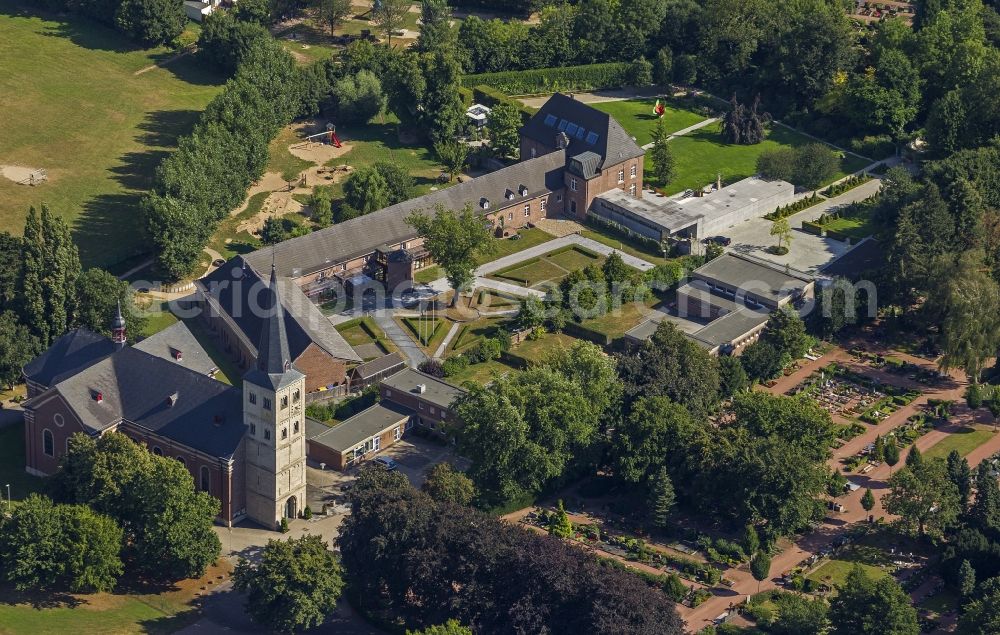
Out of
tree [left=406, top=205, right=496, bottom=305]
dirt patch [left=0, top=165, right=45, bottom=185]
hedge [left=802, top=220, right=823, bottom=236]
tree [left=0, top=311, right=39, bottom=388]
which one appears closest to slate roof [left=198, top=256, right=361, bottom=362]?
tree [left=406, top=205, right=496, bottom=305]

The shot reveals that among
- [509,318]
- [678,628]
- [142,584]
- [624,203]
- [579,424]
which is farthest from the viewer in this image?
[624,203]

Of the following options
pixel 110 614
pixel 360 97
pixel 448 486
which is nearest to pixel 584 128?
pixel 360 97

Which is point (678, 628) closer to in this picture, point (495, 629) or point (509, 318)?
point (495, 629)

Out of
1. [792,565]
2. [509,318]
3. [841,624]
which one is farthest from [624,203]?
[841,624]

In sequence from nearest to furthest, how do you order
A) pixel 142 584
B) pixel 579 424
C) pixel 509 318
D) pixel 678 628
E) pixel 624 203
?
pixel 678 628 → pixel 142 584 → pixel 579 424 → pixel 509 318 → pixel 624 203

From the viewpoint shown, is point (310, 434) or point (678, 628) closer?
point (678, 628)

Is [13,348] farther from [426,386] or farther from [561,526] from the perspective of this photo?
[561,526]
